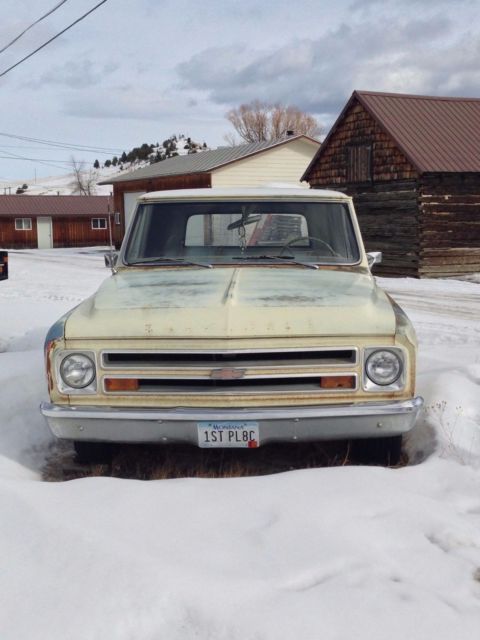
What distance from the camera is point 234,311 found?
13.0ft

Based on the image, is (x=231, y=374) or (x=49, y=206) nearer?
(x=231, y=374)

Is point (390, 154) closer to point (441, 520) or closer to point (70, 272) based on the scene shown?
point (70, 272)

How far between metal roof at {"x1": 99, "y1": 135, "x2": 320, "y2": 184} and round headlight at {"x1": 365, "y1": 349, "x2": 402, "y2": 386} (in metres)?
31.6

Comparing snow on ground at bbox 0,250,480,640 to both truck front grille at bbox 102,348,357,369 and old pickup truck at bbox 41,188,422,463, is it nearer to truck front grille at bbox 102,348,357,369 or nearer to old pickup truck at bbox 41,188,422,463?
old pickup truck at bbox 41,188,422,463

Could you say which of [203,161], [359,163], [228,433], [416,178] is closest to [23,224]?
[203,161]

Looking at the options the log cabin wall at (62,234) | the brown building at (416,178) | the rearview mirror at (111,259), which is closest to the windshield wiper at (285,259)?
the rearview mirror at (111,259)

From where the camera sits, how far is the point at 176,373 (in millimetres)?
3900

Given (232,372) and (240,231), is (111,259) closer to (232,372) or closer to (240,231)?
(240,231)

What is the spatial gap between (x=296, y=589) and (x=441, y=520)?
93 centimetres

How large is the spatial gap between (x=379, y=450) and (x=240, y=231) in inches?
80.0

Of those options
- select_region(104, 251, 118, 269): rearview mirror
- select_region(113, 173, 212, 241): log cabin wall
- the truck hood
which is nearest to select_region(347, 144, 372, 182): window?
select_region(113, 173, 212, 241): log cabin wall

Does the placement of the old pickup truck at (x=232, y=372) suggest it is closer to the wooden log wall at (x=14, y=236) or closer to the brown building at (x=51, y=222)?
the brown building at (x=51, y=222)

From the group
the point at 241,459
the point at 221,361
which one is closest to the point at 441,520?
the point at 221,361

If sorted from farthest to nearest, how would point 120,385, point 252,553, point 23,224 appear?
point 23,224, point 120,385, point 252,553
